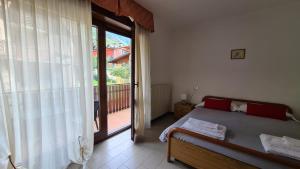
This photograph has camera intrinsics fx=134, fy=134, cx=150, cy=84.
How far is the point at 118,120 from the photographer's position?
11.3ft

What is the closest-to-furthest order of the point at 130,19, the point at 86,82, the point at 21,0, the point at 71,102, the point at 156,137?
the point at 21,0 < the point at 71,102 < the point at 86,82 < the point at 130,19 < the point at 156,137

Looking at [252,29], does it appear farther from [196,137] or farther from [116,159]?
[116,159]

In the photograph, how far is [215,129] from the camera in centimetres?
180

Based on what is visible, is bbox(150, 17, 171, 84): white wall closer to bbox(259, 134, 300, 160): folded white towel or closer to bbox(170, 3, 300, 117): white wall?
bbox(170, 3, 300, 117): white wall

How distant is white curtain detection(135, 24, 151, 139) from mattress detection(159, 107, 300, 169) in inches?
26.2

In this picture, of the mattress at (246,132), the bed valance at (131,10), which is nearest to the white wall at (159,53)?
the bed valance at (131,10)

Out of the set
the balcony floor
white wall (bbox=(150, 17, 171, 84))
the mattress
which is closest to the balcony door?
Result: the balcony floor

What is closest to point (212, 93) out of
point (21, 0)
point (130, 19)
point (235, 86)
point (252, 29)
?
point (235, 86)

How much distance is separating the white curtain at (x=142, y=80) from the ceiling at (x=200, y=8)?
1.83 ft

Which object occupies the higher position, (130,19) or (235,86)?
(130,19)

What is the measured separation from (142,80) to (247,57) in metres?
2.32

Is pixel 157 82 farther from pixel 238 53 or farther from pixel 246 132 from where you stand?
pixel 246 132

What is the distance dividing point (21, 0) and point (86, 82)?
986 millimetres

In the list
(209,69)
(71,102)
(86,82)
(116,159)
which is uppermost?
(209,69)
